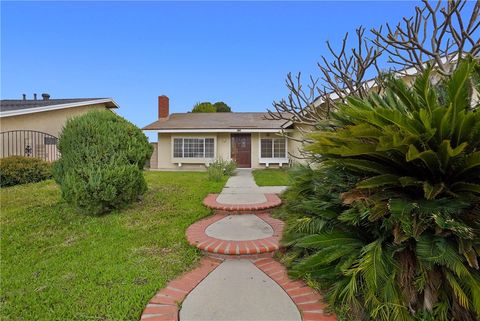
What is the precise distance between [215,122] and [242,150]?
267 centimetres

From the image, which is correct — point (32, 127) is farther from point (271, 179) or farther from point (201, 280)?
point (201, 280)

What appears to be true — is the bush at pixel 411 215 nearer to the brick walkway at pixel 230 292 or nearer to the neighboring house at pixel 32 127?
the brick walkway at pixel 230 292

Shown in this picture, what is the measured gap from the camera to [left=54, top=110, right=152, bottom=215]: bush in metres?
5.19

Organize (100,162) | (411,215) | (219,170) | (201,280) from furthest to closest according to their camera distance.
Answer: (219,170), (100,162), (201,280), (411,215)

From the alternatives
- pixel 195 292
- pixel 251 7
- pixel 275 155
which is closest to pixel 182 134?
pixel 275 155

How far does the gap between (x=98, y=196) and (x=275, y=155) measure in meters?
13.1

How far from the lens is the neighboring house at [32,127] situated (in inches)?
440

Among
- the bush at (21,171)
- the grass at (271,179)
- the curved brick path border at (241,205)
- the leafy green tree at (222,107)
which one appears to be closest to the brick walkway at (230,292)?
the curved brick path border at (241,205)

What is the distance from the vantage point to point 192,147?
57.2ft

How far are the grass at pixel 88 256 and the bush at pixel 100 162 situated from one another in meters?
0.45

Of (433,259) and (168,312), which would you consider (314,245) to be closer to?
(433,259)

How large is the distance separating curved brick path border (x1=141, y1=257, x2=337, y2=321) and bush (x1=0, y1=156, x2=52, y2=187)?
8570mm

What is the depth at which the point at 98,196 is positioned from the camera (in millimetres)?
5223

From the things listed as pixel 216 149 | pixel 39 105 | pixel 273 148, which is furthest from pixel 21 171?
pixel 273 148
